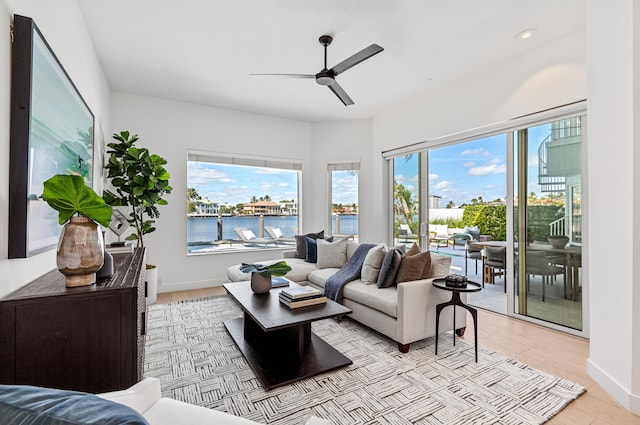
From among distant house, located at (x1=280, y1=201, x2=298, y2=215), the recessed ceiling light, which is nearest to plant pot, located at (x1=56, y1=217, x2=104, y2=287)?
the recessed ceiling light

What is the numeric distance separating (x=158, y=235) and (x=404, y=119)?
13.9ft

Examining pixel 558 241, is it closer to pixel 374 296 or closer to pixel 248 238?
pixel 374 296

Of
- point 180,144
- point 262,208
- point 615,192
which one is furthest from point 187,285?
point 615,192

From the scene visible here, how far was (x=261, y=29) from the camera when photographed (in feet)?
9.43

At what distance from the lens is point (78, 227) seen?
1350mm

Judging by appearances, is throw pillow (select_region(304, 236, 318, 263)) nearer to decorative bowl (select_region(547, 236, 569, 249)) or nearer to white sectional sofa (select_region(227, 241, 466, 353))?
white sectional sofa (select_region(227, 241, 466, 353))

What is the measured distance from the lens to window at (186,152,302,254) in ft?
16.3

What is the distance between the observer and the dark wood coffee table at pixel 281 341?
7.09 feet

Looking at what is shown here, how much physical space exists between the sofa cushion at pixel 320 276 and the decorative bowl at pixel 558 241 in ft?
7.89

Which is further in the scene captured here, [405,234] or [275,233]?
[275,233]

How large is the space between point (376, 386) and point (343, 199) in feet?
13.0

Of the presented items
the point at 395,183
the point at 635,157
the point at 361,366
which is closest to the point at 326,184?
the point at 395,183

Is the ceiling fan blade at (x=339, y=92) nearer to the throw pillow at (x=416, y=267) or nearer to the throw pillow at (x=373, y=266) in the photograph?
the throw pillow at (x=373, y=266)

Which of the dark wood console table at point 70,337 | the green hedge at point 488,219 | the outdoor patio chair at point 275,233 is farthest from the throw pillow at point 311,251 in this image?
the dark wood console table at point 70,337
